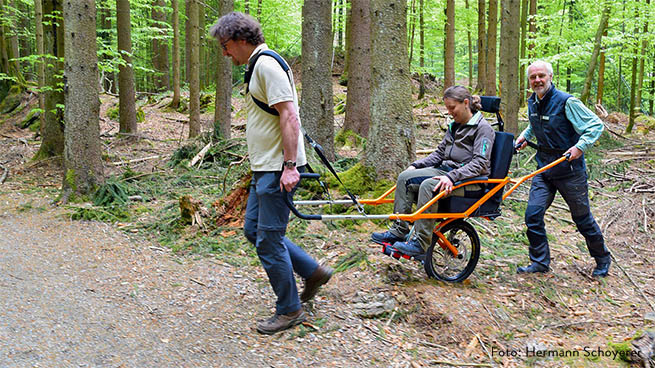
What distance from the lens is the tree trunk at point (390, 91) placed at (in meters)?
6.27

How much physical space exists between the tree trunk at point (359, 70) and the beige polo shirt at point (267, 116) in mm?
7109

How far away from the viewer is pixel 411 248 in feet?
14.7

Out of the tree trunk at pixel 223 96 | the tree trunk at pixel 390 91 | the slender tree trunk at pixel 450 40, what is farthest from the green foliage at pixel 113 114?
the tree trunk at pixel 390 91

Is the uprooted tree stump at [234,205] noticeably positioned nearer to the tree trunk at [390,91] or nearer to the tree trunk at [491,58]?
the tree trunk at [390,91]

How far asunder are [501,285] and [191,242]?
12.1 feet

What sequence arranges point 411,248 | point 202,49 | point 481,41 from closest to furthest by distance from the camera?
point 411,248, point 481,41, point 202,49

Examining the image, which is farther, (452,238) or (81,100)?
(81,100)

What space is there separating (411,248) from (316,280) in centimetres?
96

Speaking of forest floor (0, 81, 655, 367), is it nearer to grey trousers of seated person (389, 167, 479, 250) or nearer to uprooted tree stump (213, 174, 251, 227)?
uprooted tree stump (213, 174, 251, 227)

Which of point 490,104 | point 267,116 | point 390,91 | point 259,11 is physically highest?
point 259,11

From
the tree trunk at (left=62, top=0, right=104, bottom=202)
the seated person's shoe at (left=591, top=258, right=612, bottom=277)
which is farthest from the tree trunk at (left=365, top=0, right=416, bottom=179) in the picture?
the tree trunk at (left=62, top=0, right=104, bottom=202)

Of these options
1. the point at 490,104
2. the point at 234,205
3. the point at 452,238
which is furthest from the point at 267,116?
the point at 234,205

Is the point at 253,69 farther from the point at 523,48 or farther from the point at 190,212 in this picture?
the point at 523,48

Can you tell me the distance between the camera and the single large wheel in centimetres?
490
